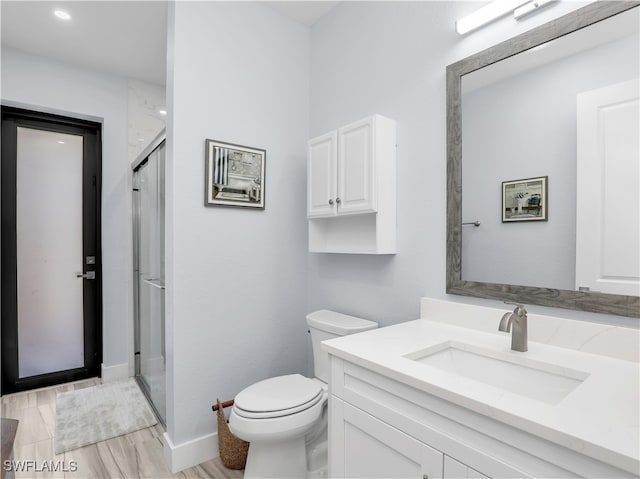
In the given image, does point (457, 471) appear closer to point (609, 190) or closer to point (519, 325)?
point (519, 325)

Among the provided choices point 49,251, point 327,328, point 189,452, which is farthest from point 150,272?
point 327,328

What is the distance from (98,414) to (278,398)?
1612 millimetres

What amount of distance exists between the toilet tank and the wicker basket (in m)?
0.53

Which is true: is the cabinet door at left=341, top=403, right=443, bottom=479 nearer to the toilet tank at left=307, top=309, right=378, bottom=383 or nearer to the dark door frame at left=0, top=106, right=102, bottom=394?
the toilet tank at left=307, top=309, right=378, bottom=383

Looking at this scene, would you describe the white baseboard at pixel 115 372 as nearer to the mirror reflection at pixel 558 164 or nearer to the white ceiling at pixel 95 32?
the white ceiling at pixel 95 32

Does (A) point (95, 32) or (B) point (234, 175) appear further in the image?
(A) point (95, 32)

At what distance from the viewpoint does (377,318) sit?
6.26ft

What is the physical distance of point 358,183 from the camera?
176 centimetres

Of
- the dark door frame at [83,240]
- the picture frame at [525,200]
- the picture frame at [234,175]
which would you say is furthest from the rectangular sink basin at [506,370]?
the dark door frame at [83,240]

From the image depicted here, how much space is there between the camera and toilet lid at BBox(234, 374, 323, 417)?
60.1 inches

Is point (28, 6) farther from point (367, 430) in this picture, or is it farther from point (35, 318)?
point (367, 430)

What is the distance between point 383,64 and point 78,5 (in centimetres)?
189

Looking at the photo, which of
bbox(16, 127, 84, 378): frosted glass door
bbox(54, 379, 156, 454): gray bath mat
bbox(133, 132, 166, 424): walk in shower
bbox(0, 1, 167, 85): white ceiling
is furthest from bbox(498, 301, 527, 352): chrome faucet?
bbox(16, 127, 84, 378): frosted glass door

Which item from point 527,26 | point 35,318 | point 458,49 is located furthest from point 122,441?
point 527,26
